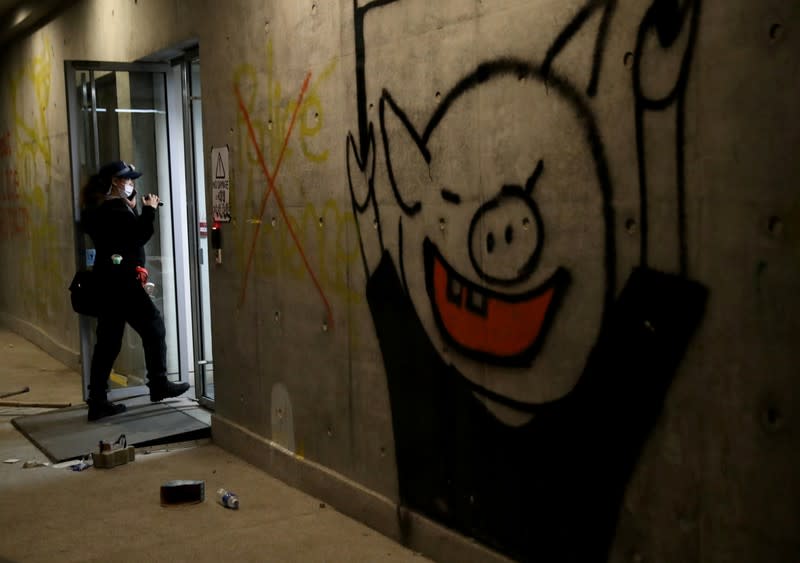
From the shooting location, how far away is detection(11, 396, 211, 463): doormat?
6668 millimetres

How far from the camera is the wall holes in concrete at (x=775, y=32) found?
2.80 metres

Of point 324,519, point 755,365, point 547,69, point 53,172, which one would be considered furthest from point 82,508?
point 53,172

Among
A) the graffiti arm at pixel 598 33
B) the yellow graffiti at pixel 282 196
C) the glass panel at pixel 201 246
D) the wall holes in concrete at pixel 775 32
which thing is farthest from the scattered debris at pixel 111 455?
the wall holes in concrete at pixel 775 32

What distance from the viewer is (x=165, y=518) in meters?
5.23

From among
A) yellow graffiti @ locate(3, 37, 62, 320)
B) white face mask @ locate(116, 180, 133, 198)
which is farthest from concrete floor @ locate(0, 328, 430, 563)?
yellow graffiti @ locate(3, 37, 62, 320)

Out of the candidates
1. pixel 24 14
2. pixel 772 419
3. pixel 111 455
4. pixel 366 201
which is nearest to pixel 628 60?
pixel 772 419

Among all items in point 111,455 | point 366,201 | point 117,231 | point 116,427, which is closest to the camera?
point 366,201

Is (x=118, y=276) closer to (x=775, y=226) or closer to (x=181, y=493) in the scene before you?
(x=181, y=493)

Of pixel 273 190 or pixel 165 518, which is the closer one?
pixel 165 518

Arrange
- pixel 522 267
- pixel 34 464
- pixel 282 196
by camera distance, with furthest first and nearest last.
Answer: pixel 34 464
pixel 282 196
pixel 522 267

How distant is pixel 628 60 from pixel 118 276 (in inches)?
194

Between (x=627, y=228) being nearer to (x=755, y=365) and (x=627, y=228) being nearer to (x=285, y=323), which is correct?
(x=755, y=365)

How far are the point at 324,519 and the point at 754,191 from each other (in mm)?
2984

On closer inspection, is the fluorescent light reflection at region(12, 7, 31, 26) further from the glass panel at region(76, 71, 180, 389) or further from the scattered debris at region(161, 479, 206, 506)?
the scattered debris at region(161, 479, 206, 506)
